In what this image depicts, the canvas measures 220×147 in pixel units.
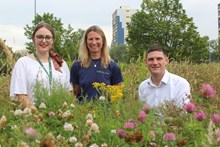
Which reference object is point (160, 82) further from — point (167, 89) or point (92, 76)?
point (92, 76)

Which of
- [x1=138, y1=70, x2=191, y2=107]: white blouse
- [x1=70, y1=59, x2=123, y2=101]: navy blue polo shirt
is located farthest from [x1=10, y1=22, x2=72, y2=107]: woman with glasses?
[x1=138, y1=70, x2=191, y2=107]: white blouse

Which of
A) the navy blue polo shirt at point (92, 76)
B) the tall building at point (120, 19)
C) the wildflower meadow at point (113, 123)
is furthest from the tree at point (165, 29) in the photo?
the tall building at point (120, 19)

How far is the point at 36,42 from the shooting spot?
380 centimetres

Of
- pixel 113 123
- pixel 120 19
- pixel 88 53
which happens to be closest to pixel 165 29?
pixel 88 53

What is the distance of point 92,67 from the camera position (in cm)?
408

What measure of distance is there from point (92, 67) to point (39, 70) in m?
0.67

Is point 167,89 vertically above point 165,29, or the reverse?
point 165,29

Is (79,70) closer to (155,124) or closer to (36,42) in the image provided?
(36,42)

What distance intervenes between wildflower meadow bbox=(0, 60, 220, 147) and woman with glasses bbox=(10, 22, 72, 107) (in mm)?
317

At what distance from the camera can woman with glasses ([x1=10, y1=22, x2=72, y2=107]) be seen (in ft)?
11.6

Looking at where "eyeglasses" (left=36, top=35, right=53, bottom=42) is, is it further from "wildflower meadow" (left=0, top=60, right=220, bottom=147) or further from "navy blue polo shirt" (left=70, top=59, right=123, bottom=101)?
"wildflower meadow" (left=0, top=60, right=220, bottom=147)

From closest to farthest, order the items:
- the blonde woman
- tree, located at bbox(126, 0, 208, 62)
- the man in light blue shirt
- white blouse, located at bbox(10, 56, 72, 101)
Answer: white blouse, located at bbox(10, 56, 72, 101)
the man in light blue shirt
the blonde woman
tree, located at bbox(126, 0, 208, 62)

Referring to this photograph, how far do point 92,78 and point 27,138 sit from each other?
→ 94.5 inches

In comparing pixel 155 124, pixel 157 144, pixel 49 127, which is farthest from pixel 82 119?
pixel 157 144
